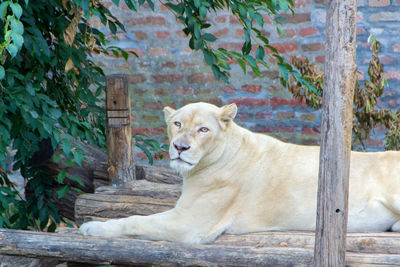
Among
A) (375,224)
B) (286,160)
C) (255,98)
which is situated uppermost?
(255,98)

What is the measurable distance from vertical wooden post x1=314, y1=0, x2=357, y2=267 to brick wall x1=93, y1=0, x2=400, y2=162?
3755 mm

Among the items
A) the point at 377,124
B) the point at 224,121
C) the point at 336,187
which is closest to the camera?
the point at 336,187

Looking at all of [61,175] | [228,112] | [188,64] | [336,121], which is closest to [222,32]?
[188,64]

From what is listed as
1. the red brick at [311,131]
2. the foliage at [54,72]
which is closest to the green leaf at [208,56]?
the foliage at [54,72]

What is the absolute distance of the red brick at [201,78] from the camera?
6934 millimetres

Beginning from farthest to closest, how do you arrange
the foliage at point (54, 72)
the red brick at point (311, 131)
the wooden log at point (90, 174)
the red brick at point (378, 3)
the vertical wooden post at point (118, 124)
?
the red brick at point (311, 131) < the red brick at point (378, 3) < the wooden log at point (90, 174) < the vertical wooden post at point (118, 124) < the foliage at point (54, 72)

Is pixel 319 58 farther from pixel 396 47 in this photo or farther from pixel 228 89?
pixel 228 89

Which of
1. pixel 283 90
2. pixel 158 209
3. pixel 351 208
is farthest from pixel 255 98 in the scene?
pixel 351 208

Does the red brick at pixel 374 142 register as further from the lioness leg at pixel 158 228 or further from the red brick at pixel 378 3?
the lioness leg at pixel 158 228

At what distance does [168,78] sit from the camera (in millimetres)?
7020

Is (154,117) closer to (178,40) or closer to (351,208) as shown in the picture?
(178,40)

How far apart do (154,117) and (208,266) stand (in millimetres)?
3843

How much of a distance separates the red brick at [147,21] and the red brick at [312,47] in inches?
63.3

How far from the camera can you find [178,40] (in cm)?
693
